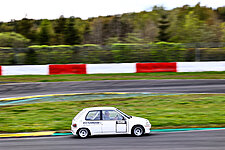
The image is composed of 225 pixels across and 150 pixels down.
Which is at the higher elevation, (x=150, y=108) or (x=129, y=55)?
(x=129, y=55)

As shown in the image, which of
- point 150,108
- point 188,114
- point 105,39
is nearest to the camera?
point 188,114

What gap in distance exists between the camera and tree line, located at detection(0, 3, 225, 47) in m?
47.5

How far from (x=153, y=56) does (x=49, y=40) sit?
1325 inches

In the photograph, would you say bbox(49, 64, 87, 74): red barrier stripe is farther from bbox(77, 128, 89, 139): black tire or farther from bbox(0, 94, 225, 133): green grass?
bbox(77, 128, 89, 139): black tire

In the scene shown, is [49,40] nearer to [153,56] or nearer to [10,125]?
[153,56]

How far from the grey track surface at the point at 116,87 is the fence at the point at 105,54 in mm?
5917

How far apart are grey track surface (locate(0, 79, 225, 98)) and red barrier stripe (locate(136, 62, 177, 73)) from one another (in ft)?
11.6

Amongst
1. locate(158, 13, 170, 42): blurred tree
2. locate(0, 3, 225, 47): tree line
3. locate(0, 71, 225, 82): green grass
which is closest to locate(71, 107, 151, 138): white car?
locate(0, 71, 225, 82): green grass

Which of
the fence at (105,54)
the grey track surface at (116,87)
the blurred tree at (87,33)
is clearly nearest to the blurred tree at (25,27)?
the blurred tree at (87,33)

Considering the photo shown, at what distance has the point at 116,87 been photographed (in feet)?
59.2

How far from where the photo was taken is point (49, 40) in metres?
55.3

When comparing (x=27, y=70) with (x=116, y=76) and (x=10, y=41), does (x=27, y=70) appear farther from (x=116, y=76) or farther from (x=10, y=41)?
(x=10, y=41)

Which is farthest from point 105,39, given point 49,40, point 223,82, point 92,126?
point 92,126

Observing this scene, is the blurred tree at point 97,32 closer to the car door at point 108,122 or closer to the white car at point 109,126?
the car door at point 108,122
